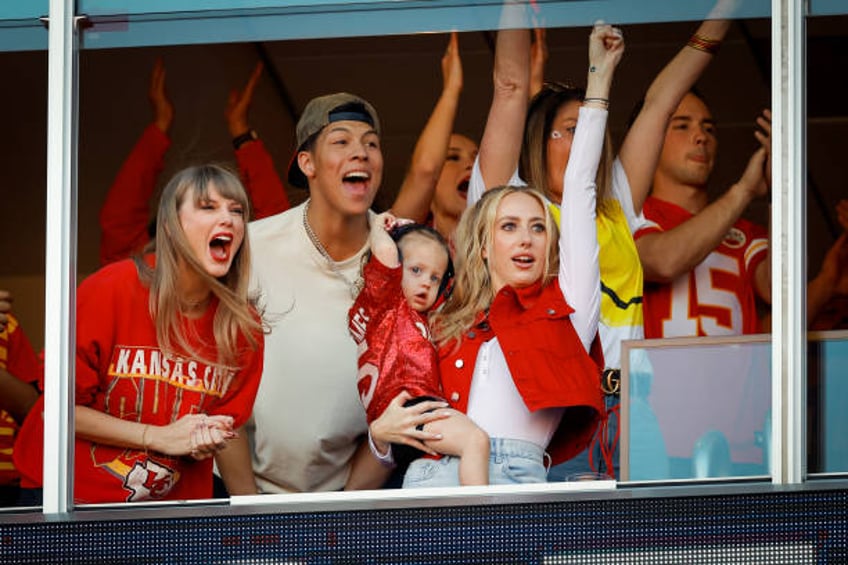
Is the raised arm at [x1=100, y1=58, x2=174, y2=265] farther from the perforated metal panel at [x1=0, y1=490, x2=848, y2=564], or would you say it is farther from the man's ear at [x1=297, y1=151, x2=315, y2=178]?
the perforated metal panel at [x1=0, y1=490, x2=848, y2=564]

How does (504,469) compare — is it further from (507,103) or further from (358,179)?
(507,103)

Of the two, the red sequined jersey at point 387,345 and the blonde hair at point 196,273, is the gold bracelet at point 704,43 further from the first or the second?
the blonde hair at point 196,273

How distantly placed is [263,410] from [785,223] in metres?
2.07

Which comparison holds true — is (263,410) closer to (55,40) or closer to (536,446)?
(536,446)

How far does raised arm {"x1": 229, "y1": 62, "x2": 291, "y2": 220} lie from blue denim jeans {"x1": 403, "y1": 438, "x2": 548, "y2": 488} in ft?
3.73

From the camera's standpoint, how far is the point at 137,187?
670 centimetres

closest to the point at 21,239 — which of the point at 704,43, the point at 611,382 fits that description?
the point at 611,382

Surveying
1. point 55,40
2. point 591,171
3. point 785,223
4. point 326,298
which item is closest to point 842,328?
point 785,223

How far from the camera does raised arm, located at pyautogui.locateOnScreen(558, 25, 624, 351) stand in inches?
264

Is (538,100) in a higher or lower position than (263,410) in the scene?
higher

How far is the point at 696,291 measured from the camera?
6.79 m

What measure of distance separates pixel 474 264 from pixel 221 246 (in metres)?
0.96

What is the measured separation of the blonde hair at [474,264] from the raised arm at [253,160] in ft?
2.27

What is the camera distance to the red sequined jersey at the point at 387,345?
6676mm
